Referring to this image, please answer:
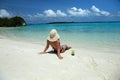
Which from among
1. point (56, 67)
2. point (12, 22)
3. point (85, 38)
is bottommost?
point (12, 22)

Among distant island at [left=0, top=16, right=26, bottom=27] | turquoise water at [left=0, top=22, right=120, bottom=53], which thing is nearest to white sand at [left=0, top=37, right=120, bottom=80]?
turquoise water at [left=0, top=22, right=120, bottom=53]

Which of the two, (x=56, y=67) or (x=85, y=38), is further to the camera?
(x=85, y=38)

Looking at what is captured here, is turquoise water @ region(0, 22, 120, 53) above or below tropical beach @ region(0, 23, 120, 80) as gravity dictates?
below

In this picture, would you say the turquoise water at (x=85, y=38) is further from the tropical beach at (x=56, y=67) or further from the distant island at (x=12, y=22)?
the distant island at (x=12, y=22)

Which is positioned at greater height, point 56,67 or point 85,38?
point 56,67

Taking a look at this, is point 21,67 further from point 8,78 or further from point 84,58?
point 84,58

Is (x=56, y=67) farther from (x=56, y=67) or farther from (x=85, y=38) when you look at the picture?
(x=85, y=38)

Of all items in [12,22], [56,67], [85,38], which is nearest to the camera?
[56,67]

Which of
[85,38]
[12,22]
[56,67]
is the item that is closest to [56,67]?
[56,67]

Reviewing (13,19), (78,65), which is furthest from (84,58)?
(13,19)

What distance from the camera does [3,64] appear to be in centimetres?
A: 541

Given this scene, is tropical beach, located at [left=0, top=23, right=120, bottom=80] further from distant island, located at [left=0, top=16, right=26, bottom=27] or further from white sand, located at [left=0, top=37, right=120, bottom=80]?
distant island, located at [left=0, top=16, right=26, bottom=27]

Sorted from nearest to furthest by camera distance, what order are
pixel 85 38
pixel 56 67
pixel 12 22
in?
pixel 56 67, pixel 85 38, pixel 12 22

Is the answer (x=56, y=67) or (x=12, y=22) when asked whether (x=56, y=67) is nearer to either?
(x=56, y=67)
